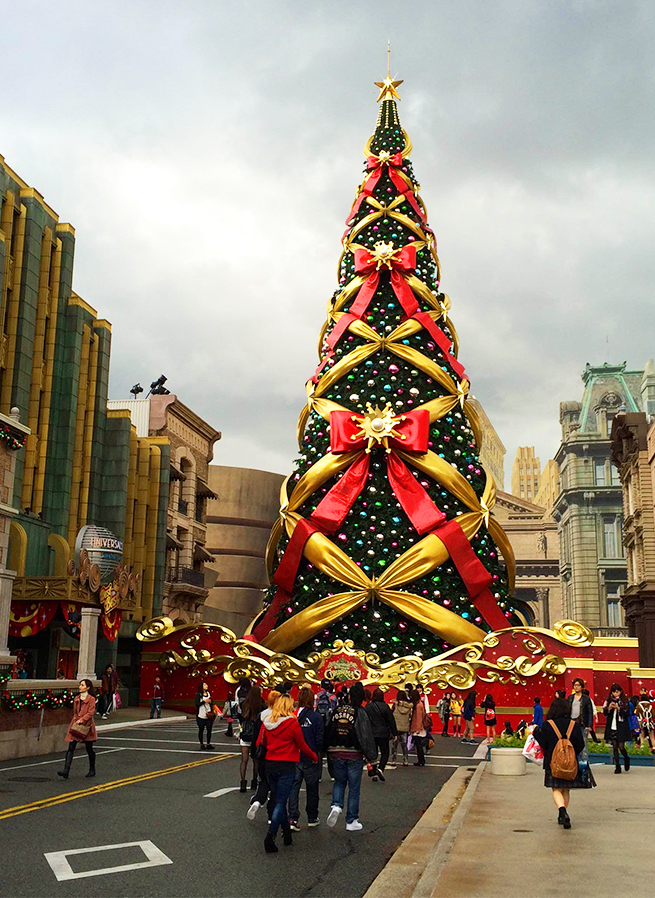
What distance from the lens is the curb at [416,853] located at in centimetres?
677

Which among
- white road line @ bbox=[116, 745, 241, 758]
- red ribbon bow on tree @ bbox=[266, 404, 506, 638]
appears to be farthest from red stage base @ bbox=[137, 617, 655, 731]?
white road line @ bbox=[116, 745, 241, 758]

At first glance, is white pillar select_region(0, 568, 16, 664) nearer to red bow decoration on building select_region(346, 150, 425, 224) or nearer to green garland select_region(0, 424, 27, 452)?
green garland select_region(0, 424, 27, 452)

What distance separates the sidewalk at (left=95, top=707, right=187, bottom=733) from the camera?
926 inches

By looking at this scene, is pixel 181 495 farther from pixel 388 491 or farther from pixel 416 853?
pixel 416 853

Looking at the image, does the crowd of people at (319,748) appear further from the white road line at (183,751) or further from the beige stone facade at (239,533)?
the beige stone facade at (239,533)

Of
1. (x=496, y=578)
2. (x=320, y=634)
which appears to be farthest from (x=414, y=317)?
(x=320, y=634)

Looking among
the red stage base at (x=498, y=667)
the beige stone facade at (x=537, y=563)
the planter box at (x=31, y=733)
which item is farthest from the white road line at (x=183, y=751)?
the beige stone facade at (x=537, y=563)

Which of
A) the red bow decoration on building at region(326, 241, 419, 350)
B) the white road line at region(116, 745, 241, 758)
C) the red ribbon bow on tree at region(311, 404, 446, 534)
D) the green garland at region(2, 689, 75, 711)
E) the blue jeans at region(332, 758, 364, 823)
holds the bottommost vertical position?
the white road line at region(116, 745, 241, 758)

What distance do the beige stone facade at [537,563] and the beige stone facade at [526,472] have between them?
7198 centimetres

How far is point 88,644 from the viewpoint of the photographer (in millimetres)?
23906

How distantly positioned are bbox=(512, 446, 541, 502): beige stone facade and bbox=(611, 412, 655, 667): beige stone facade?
12710cm

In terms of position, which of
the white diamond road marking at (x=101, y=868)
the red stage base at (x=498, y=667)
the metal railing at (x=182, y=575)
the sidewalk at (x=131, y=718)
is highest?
the metal railing at (x=182, y=575)

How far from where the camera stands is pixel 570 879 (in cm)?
691

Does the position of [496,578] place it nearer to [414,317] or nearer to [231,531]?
[414,317]
